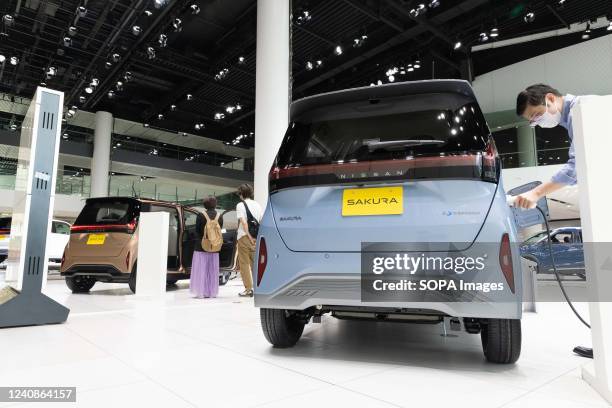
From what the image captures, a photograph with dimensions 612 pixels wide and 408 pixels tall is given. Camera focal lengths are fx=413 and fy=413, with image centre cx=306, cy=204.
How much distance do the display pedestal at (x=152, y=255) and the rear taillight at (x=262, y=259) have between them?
11.8 feet

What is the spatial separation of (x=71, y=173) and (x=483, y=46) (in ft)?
56.8

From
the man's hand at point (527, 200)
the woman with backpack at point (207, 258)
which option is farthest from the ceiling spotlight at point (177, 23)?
Result: the man's hand at point (527, 200)

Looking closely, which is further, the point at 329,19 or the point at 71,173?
the point at 71,173

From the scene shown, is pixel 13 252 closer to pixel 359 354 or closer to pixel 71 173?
pixel 359 354

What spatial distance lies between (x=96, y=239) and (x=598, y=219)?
545cm

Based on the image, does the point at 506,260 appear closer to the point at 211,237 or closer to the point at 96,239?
the point at 211,237

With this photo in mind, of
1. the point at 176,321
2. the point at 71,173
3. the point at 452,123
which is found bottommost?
the point at 176,321

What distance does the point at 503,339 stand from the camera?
1.97m

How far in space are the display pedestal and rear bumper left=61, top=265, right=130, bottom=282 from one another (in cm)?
23

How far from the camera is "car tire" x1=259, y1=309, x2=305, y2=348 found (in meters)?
2.33

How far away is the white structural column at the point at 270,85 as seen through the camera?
6.48m

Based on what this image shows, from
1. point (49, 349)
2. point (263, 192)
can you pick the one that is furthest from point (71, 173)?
point (49, 349)

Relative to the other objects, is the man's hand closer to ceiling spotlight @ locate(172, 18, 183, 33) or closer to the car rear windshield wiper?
the car rear windshield wiper

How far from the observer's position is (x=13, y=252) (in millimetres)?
3521
